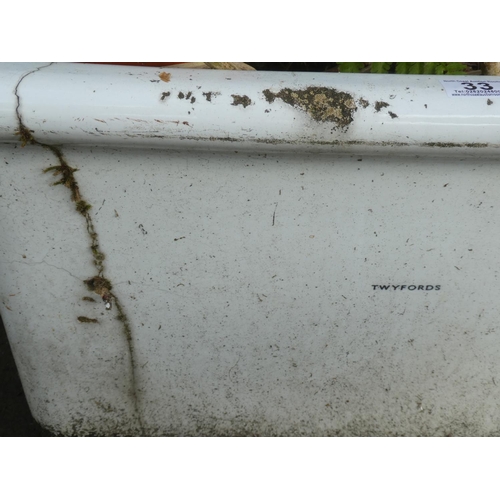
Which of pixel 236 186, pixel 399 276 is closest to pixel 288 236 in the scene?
pixel 236 186

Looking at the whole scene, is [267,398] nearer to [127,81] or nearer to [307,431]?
[307,431]

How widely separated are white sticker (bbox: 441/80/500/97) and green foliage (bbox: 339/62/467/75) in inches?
9.1

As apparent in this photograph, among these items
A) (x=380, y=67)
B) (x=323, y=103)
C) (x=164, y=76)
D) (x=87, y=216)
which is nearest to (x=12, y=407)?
(x=87, y=216)

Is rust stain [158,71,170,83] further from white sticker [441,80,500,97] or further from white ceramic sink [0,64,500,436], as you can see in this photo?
white sticker [441,80,500,97]

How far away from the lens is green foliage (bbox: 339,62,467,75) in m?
1.27

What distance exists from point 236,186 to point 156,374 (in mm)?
564

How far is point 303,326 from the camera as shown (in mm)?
1326

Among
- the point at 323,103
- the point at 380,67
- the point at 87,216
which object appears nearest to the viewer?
the point at 323,103

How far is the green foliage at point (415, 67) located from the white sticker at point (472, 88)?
23 centimetres

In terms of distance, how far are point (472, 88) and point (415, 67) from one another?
11.2 inches

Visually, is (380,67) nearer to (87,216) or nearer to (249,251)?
(249,251)

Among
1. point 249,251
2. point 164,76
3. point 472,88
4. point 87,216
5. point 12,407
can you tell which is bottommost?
Result: point 12,407

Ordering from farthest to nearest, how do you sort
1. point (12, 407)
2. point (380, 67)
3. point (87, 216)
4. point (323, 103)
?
1. point (12, 407)
2. point (380, 67)
3. point (87, 216)
4. point (323, 103)

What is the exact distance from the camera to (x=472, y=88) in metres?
1.02
